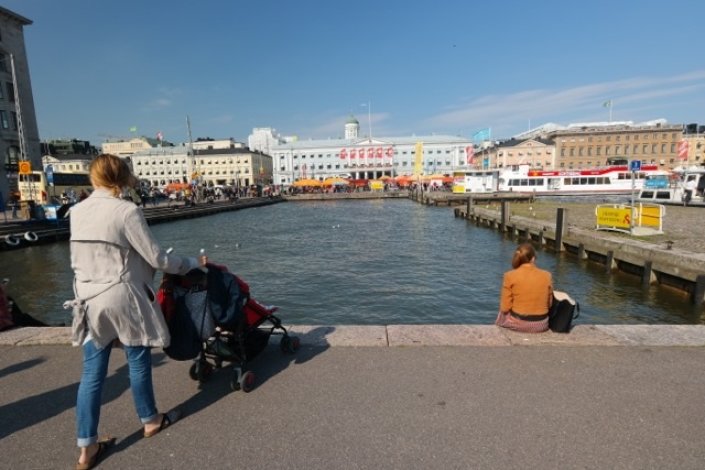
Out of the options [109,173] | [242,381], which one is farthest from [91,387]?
[109,173]

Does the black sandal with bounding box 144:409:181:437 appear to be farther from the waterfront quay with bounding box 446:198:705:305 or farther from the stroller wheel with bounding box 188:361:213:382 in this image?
the waterfront quay with bounding box 446:198:705:305

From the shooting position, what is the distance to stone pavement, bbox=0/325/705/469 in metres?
2.90

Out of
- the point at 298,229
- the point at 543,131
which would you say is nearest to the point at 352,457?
the point at 298,229

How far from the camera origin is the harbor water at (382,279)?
415 inches

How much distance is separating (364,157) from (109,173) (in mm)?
119653

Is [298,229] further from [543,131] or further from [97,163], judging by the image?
[543,131]

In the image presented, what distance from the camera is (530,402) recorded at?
3.52 metres

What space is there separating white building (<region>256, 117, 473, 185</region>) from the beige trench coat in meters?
117

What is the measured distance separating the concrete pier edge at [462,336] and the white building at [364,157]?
114416 millimetres

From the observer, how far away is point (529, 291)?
16.2 ft

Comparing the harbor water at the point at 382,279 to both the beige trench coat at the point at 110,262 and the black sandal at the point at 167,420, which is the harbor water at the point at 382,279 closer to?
the black sandal at the point at 167,420

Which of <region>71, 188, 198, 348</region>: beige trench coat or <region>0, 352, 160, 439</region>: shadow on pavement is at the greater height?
<region>71, 188, 198, 348</region>: beige trench coat

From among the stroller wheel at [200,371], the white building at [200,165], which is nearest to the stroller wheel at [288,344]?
the stroller wheel at [200,371]

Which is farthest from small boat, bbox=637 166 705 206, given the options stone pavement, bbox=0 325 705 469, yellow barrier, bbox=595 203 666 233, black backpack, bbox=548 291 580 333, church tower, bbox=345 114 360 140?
church tower, bbox=345 114 360 140
